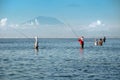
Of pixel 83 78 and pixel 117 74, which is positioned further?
pixel 117 74

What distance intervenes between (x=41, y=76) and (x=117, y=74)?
6.14m

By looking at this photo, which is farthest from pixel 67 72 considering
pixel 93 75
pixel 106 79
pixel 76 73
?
pixel 106 79

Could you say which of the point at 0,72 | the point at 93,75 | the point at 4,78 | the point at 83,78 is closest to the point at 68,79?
the point at 83,78

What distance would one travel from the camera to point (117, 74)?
2789 cm

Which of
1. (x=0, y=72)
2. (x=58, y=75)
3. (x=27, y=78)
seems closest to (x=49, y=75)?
(x=58, y=75)

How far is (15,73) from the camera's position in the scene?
28.1 metres

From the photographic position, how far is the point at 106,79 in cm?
2538

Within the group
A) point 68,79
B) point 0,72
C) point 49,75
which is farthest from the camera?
point 0,72

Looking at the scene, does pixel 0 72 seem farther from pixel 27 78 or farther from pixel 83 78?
pixel 83 78

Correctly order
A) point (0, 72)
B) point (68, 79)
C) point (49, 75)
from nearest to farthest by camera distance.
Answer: point (68, 79), point (49, 75), point (0, 72)

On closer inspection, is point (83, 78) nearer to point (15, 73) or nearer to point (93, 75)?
point (93, 75)

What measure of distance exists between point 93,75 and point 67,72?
2739 millimetres

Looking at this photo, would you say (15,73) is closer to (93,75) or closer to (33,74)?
(33,74)

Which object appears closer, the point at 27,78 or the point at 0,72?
the point at 27,78
